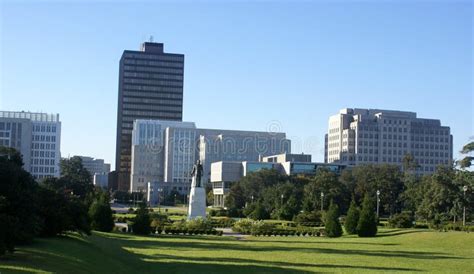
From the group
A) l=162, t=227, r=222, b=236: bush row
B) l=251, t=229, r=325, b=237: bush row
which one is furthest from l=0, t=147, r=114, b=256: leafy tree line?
l=251, t=229, r=325, b=237: bush row

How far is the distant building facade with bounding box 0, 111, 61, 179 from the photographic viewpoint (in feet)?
592

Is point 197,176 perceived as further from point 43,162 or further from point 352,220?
point 43,162

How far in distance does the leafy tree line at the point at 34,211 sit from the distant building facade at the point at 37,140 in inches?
4995

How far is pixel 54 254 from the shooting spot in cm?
2839

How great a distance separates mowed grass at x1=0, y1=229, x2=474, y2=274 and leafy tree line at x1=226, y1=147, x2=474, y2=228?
21837mm

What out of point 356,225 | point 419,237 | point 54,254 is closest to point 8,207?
point 54,254

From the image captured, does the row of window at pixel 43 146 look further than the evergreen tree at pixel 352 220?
Yes

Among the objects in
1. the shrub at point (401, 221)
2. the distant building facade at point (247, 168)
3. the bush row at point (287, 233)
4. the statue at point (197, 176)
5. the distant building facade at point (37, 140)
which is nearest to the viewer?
the bush row at point (287, 233)

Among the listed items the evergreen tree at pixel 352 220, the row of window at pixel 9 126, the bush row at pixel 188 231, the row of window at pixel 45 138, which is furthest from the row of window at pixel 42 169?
the evergreen tree at pixel 352 220

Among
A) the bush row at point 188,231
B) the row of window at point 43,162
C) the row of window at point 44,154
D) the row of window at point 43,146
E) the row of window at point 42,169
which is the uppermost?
the row of window at point 43,146

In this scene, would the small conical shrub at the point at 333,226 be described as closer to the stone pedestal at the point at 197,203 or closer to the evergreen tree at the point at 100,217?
the stone pedestal at the point at 197,203

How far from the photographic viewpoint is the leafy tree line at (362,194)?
79.8 meters

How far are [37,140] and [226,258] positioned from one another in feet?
519

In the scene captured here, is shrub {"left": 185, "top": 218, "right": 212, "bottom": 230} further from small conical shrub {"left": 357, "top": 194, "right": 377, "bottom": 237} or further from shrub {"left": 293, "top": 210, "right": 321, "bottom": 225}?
shrub {"left": 293, "top": 210, "right": 321, "bottom": 225}
